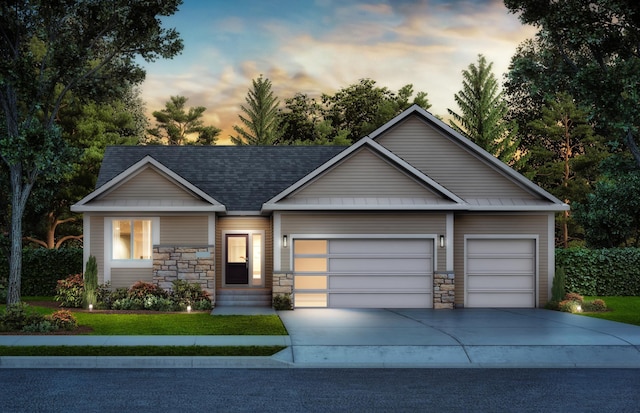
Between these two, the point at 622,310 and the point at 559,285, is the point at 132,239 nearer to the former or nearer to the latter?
the point at 559,285

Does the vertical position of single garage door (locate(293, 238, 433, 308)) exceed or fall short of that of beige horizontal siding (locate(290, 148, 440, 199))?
it falls short

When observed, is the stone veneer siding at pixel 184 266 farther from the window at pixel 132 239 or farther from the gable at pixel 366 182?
the gable at pixel 366 182

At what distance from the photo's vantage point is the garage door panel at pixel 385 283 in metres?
20.8

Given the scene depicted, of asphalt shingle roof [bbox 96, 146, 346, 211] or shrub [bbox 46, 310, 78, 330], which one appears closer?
shrub [bbox 46, 310, 78, 330]

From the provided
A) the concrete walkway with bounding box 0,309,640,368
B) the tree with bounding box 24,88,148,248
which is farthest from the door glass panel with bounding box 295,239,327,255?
the tree with bounding box 24,88,148,248

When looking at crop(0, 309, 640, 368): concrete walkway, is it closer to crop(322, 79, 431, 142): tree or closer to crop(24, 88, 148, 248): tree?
crop(24, 88, 148, 248): tree

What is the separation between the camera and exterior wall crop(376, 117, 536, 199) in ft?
73.0

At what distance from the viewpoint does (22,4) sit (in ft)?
53.7

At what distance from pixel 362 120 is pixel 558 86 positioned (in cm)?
3311

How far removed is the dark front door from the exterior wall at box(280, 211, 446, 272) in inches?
145

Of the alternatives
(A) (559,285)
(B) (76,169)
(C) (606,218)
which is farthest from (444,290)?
(B) (76,169)

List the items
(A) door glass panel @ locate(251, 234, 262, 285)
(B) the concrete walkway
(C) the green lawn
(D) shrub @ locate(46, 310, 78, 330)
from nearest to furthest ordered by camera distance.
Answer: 1. (B) the concrete walkway
2. (D) shrub @ locate(46, 310, 78, 330)
3. (C) the green lawn
4. (A) door glass panel @ locate(251, 234, 262, 285)

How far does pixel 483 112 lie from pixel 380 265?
26230 mm

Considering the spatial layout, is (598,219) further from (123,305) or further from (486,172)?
(123,305)
